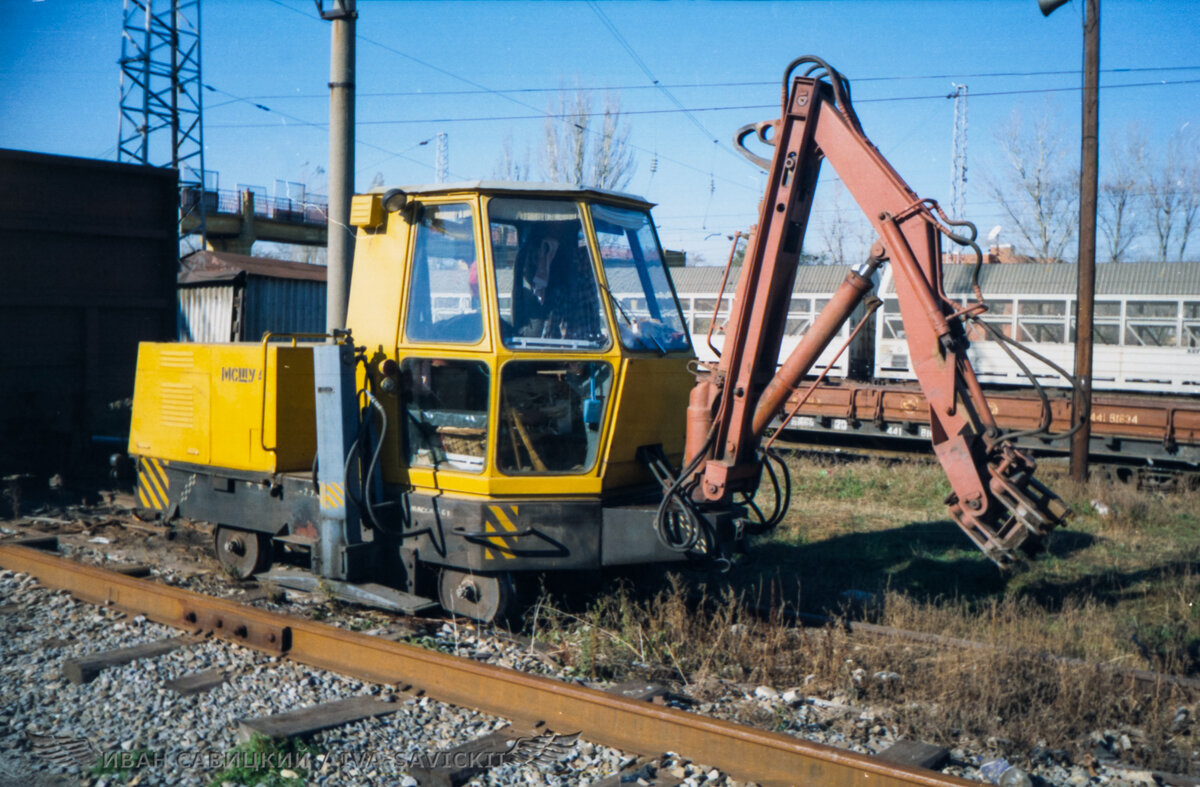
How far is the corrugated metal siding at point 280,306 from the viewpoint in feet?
68.2

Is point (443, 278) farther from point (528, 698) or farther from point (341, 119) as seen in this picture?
point (341, 119)

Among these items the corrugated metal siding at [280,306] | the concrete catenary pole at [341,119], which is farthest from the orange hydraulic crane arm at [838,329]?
the corrugated metal siding at [280,306]

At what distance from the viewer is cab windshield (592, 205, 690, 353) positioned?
19.1ft

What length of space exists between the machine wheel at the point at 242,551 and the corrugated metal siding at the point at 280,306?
1402cm

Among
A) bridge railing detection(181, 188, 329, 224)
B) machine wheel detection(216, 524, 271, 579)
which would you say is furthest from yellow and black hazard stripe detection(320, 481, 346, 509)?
bridge railing detection(181, 188, 329, 224)

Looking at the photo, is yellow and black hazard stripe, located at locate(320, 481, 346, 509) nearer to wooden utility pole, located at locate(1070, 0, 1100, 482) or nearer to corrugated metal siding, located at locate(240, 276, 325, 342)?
wooden utility pole, located at locate(1070, 0, 1100, 482)

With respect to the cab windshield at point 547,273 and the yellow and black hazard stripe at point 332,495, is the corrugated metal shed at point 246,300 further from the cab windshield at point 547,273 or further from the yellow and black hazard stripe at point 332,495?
the cab windshield at point 547,273

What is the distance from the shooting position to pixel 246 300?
2073cm

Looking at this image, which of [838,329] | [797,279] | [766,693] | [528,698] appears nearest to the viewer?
[528,698]

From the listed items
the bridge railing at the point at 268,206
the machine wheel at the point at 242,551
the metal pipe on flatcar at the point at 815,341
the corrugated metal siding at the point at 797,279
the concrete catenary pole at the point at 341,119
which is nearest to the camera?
the metal pipe on flatcar at the point at 815,341

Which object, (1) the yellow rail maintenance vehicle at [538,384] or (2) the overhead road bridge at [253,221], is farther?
(2) the overhead road bridge at [253,221]

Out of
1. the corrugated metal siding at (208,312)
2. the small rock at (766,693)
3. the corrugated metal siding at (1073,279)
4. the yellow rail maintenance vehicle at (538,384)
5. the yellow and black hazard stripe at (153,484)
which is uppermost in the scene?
the corrugated metal siding at (1073,279)

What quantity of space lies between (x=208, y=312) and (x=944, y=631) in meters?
19.4

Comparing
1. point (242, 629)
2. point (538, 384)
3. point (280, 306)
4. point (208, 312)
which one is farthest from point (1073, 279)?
point (208, 312)
